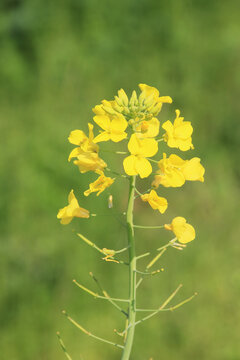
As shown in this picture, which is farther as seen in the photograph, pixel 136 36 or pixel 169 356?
pixel 136 36

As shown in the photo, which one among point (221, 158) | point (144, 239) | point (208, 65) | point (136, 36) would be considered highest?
point (136, 36)

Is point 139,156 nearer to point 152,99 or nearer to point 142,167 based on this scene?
point 142,167

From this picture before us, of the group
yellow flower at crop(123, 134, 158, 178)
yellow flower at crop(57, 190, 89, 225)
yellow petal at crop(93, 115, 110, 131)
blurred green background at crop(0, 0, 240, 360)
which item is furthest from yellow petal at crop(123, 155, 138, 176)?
blurred green background at crop(0, 0, 240, 360)

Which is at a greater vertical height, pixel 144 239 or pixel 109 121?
pixel 109 121

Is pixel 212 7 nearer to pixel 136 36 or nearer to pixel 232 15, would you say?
pixel 232 15

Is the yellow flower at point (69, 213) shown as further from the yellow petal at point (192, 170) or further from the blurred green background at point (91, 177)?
the blurred green background at point (91, 177)

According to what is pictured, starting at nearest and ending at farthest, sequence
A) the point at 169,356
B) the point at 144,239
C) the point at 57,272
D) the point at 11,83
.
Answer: the point at 169,356 < the point at 57,272 < the point at 144,239 < the point at 11,83

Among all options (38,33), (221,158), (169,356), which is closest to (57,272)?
(169,356)

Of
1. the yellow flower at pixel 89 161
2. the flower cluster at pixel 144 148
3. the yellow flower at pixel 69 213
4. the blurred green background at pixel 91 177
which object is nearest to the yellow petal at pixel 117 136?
the flower cluster at pixel 144 148
